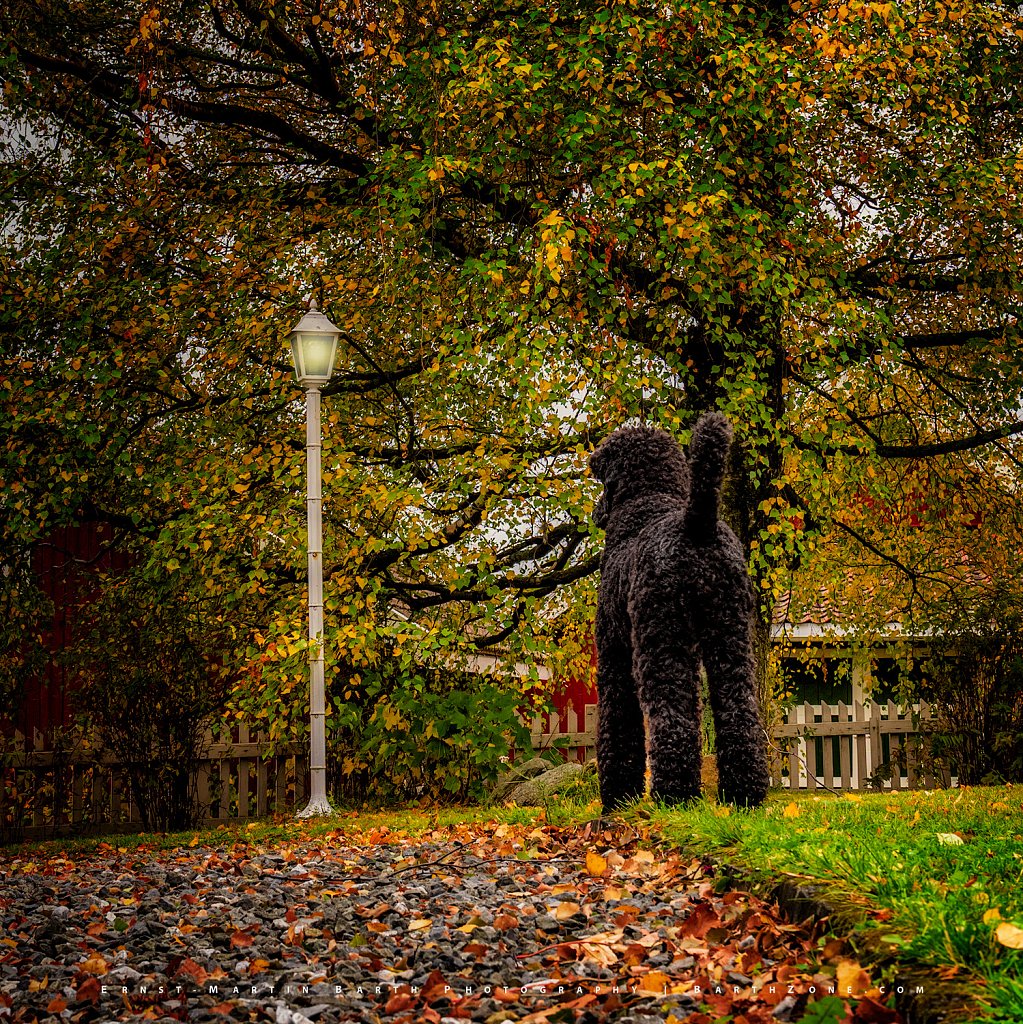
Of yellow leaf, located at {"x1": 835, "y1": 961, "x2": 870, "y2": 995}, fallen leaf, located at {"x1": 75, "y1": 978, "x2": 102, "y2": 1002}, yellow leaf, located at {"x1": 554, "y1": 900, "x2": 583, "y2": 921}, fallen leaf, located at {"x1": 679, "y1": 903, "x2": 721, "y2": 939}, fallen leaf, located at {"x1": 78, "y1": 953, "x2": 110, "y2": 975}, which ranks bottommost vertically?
fallen leaf, located at {"x1": 78, "y1": 953, "x2": 110, "y2": 975}

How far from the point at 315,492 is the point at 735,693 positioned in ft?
15.9

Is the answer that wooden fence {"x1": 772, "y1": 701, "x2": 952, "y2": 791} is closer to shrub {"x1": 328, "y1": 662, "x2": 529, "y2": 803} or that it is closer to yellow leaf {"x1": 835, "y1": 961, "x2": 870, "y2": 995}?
shrub {"x1": 328, "y1": 662, "x2": 529, "y2": 803}

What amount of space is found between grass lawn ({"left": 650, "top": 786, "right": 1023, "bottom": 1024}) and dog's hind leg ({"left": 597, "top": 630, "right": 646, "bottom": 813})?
0.60 m

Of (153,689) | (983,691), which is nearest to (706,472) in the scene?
(153,689)

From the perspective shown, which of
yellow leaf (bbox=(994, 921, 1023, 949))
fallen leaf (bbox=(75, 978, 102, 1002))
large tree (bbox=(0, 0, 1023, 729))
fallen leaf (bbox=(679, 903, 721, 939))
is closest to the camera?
yellow leaf (bbox=(994, 921, 1023, 949))

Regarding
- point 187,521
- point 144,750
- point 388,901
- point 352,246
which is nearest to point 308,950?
point 388,901

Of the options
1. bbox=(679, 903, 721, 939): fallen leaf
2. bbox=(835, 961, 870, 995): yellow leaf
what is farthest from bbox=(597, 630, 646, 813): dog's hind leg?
bbox=(835, 961, 870, 995): yellow leaf

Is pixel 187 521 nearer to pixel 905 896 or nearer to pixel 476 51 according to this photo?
pixel 476 51

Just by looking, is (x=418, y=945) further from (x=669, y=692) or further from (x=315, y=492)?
(x=315, y=492)

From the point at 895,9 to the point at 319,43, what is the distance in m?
4.93

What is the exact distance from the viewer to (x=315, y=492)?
886 centimetres

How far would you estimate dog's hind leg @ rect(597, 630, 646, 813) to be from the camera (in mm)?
5566

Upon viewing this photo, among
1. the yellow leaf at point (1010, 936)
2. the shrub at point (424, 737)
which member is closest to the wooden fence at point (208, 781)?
the shrub at point (424, 737)

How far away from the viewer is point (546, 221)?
6.78 metres
